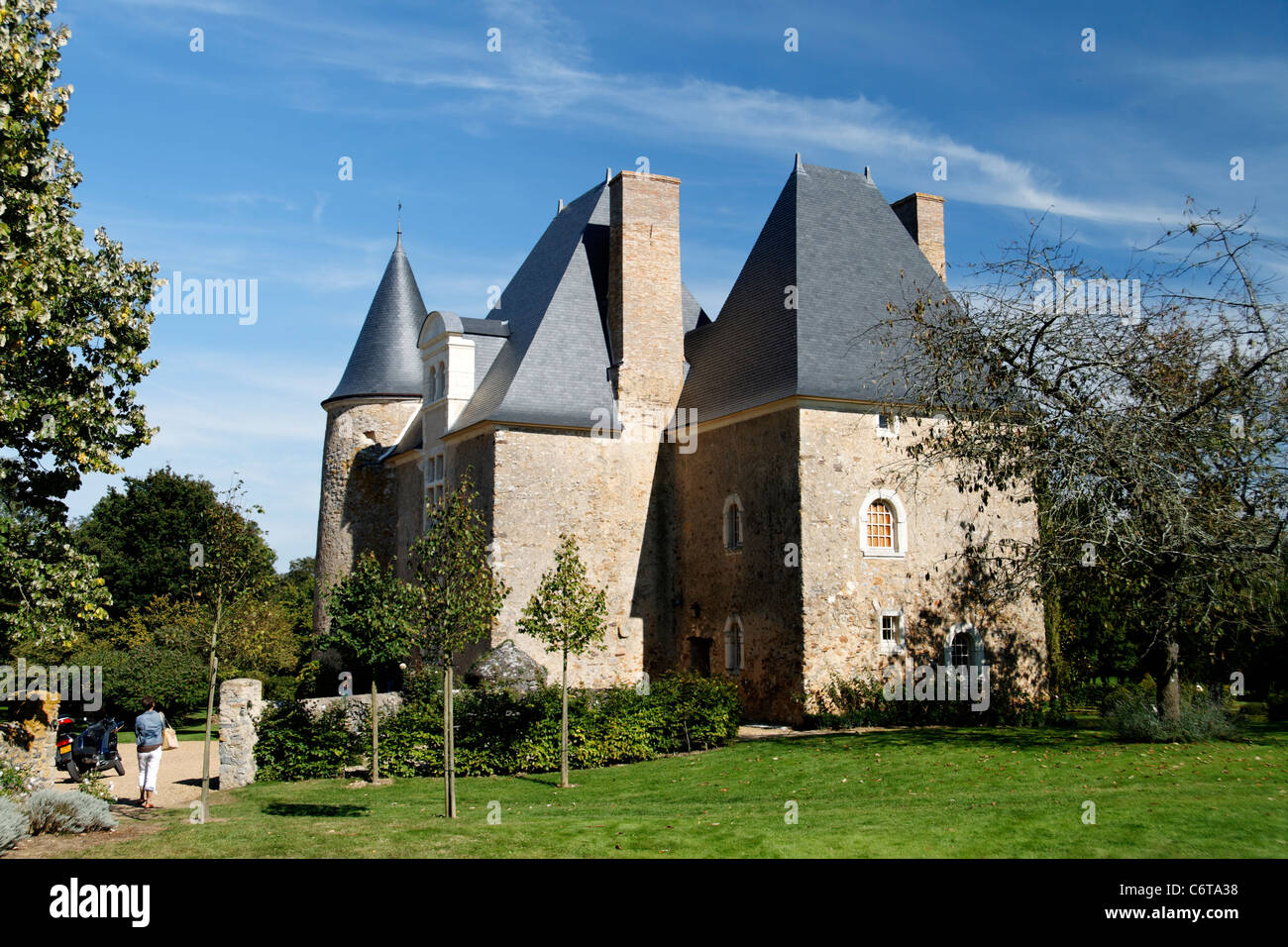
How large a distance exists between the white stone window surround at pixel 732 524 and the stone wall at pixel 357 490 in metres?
12.5

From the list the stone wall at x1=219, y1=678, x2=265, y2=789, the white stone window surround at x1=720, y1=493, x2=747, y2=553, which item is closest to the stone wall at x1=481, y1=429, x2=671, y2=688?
the white stone window surround at x1=720, y1=493, x2=747, y2=553

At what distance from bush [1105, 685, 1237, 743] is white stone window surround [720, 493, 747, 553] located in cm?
874

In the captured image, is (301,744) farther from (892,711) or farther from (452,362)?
(452,362)

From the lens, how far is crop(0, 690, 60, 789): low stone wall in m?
13.3

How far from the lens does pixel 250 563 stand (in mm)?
15297

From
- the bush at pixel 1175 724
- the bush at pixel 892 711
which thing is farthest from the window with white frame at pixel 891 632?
the bush at pixel 1175 724

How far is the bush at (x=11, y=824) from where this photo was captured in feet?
31.9

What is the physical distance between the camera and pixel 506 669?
21.9m

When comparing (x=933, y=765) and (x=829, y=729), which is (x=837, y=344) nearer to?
(x=829, y=729)

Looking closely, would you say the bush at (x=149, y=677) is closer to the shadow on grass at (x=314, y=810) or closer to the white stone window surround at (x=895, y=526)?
the shadow on grass at (x=314, y=810)

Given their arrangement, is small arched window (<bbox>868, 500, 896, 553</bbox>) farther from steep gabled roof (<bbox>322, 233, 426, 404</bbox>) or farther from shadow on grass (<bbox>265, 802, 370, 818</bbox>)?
steep gabled roof (<bbox>322, 233, 426, 404</bbox>)

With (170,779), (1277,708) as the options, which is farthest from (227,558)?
(1277,708)
